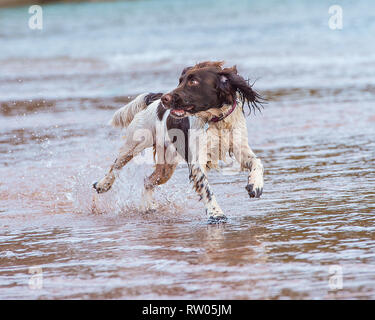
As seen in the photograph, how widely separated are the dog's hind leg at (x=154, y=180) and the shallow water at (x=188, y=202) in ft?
0.37

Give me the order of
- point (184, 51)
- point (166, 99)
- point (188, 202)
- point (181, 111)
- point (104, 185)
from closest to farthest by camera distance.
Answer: point (166, 99)
point (181, 111)
point (188, 202)
point (104, 185)
point (184, 51)

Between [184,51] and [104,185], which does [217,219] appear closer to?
[104,185]

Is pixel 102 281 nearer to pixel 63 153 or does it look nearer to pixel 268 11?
pixel 63 153

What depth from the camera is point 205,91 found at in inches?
242

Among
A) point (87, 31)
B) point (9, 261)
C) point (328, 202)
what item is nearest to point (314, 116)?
point (328, 202)

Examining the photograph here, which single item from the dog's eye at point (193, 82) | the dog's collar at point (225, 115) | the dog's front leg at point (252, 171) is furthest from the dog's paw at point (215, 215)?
the dog's eye at point (193, 82)

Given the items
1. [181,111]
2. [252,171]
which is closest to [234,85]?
[181,111]

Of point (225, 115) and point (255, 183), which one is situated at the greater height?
point (225, 115)

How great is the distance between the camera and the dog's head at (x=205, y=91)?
609 centimetres

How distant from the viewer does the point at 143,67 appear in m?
19.7

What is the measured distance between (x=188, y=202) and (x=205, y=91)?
137 cm

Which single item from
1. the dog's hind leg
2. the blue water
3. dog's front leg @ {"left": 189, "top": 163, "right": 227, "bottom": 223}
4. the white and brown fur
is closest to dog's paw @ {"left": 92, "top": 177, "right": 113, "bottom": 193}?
the dog's hind leg

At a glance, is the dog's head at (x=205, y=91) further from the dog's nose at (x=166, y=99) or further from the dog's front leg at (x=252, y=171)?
the dog's front leg at (x=252, y=171)

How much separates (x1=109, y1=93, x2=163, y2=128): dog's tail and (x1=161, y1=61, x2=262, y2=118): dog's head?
112 cm
